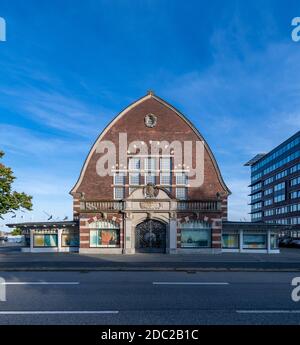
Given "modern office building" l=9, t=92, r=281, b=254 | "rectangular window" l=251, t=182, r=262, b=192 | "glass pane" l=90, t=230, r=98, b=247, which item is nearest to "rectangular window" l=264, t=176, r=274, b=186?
"rectangular window" l=251, t=182, r=262, b=192

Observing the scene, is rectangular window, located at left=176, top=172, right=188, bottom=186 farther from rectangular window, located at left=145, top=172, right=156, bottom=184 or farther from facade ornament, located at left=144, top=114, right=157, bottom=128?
facade ornament, located at left=144, top=114, right=157, bottom=128

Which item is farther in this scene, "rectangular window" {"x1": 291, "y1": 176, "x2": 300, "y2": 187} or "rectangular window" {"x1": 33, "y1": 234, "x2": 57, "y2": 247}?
"rectangular window" {"x1": 291, "y1": 176, "x2": 300, "y2": 187}

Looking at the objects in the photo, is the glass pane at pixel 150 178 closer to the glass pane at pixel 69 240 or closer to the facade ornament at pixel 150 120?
the facade ornament at pixel 150 120

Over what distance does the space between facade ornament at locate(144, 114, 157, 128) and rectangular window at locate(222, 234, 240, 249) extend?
45.7 feet

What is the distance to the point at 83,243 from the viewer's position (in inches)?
1367

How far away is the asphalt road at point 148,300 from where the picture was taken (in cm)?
886

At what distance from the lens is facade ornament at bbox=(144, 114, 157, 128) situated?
126 feet

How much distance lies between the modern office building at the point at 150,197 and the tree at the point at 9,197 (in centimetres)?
558

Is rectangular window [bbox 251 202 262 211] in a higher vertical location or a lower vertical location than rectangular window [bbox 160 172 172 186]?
lower

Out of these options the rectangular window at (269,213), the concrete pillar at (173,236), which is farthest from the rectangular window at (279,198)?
the concrete pillar at (173,236)

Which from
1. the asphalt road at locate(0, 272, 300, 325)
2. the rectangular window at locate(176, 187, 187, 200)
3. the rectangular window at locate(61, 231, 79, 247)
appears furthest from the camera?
the rectangular window at locate(61, 231, 79, 247)

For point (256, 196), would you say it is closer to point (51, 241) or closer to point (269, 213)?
point (269, 213)
